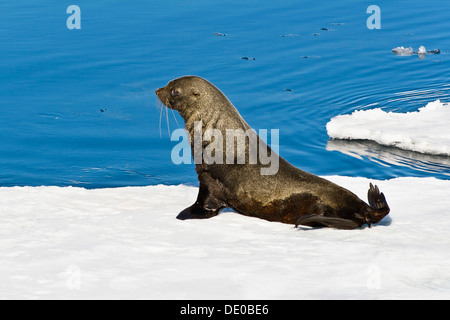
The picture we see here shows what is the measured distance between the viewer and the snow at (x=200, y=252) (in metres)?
5.09

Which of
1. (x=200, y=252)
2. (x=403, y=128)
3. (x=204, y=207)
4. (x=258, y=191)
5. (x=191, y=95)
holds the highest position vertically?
(x=191, y=95)

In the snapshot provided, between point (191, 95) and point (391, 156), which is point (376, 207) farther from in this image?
point (391, 156)

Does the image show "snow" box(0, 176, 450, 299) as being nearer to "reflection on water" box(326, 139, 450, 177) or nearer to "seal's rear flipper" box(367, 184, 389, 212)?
"seal's rear flipper" box(367, 184, 389, 212)

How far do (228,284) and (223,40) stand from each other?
12.8 m

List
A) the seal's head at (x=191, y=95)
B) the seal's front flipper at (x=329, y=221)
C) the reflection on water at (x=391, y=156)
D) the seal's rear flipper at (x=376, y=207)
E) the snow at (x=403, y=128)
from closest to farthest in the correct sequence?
the seal's front flipper at (x=329, y=221)
the seal's rear flipper at (x=376, y=207)
the seal's head at (x=191, y=95)
the reflection on water at (x=391, y=156)
the snow at (x=403, y=128)

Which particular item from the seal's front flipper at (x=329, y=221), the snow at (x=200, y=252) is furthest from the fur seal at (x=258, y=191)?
the snow at (x=200, y=252)

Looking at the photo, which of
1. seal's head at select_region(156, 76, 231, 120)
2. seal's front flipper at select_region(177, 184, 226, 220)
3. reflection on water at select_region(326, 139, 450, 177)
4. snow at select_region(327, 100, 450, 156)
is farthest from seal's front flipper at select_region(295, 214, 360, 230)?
snow at select_region(327, 100, 450, 156)

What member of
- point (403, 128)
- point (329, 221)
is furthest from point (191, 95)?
point (403, 128)

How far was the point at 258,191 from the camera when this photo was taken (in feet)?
23.5

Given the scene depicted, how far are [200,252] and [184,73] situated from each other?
955cm

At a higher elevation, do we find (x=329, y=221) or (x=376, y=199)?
(x=376, y=199)

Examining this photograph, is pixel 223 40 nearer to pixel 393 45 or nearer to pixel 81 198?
pixel 393 45

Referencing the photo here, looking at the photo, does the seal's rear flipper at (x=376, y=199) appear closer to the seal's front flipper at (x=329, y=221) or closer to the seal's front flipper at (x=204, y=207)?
the seal's front flipper at (x=329, y=221)

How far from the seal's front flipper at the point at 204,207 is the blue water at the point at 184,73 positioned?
2967mm
